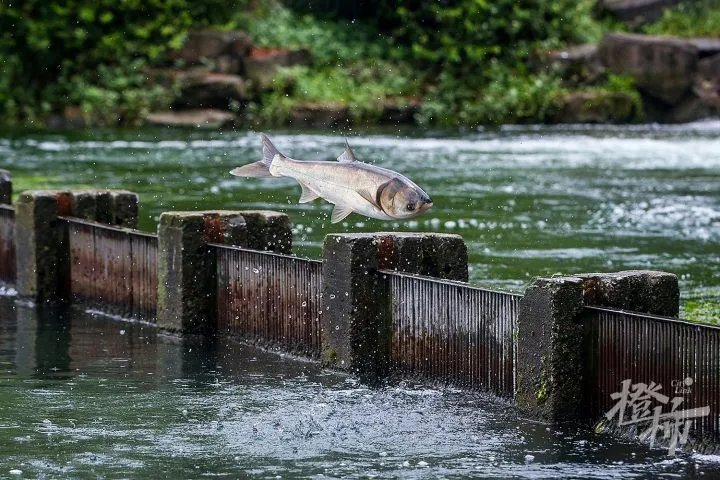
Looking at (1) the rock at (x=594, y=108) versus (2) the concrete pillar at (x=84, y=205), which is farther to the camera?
(1) the rock at (x=594, y=108)

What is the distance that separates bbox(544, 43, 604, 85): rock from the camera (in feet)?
175

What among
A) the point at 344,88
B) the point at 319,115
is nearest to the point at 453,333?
the point at 319,115

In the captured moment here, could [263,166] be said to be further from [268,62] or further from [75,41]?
[75,41]

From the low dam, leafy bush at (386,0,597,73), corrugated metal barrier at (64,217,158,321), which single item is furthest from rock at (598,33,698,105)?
corrugated metal barrier at (64,217,158,321)

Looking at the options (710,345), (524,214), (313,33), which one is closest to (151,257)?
(710,345)

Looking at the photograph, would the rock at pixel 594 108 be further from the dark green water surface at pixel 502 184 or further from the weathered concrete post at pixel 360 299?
the weathered concrete post at pixel 360 299

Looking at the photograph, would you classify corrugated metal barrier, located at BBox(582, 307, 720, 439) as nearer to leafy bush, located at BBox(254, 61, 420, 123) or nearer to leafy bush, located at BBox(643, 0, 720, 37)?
leafy bush, located at BBox(254, 61, 420, 123)

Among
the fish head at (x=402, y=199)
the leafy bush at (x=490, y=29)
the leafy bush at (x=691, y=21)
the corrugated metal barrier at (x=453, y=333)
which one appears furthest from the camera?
the leafy bush at (x=490, y=29)

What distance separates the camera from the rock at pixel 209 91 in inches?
1977

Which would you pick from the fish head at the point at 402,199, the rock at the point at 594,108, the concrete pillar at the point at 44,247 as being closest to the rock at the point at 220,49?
the rock at the point at 594,108

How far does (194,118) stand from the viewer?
49.3 metres

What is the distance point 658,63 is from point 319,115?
35.2 ft

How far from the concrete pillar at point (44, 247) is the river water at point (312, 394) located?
1.63 ft

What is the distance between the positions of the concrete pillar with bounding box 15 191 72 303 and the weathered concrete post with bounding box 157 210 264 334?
2.28m
